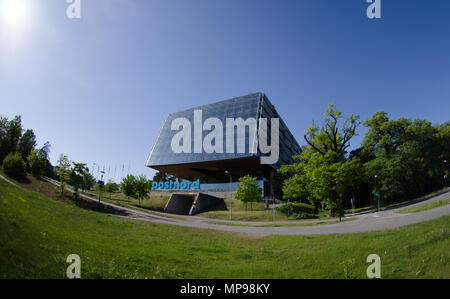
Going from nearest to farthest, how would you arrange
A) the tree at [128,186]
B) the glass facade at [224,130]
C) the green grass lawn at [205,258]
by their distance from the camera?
the green grass lawn at [205,258] → the tree at [128,186] → the glass facade at [224,130]

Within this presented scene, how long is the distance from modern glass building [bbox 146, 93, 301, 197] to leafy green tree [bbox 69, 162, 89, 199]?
28.7 metres

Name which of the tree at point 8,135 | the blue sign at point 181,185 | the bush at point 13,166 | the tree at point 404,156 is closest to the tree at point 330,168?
the tree at point 404,156

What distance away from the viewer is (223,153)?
54.7 m

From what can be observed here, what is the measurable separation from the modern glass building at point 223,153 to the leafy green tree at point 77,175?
28688mm

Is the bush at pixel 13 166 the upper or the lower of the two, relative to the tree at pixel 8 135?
lower

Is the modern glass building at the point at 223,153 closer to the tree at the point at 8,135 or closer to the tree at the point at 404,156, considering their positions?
the tree at the point at 404,156

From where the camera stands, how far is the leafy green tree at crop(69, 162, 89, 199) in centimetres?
3148

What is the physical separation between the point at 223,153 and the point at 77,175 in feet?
106

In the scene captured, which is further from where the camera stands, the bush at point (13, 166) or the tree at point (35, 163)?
the tree at point (35, 163)

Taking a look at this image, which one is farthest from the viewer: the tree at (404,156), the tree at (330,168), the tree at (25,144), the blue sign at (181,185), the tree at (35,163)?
the blue sign at (181,185)

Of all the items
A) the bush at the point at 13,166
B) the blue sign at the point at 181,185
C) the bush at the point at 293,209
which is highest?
the bush at the point at 13,166

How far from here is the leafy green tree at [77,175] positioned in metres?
31.5
